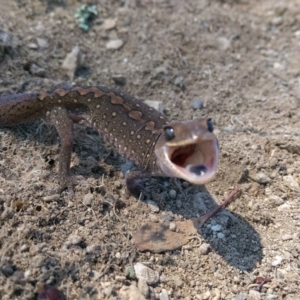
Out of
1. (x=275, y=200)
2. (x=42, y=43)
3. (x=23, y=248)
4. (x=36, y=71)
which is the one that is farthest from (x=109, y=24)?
(x=23, y=248)

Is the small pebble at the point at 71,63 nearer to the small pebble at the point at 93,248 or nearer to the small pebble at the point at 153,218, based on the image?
the small pebble at the point at 153,218

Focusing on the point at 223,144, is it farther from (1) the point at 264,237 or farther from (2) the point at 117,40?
(2) the point at 117,40

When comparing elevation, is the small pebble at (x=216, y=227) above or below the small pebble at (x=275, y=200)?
below

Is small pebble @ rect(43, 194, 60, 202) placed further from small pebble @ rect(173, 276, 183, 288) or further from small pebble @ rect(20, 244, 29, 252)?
small pebble @ rect(173, 276, 183, 288)

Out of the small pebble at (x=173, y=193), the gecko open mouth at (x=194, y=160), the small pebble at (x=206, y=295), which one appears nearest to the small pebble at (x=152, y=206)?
the small pebble at (x=173, y=193)

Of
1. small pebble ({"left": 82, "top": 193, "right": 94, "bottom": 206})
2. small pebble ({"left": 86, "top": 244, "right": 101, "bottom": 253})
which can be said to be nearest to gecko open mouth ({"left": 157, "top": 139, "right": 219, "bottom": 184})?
small pebble ({"left": 82, "top": 193, "right": 94, "bottom": 206})

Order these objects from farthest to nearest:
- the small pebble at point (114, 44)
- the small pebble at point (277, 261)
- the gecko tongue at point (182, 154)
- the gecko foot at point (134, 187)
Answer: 1. the small pebble at point (114, 44)
2. the gecko foot at point (134, 187)
3. the small pebble at point (277, 261)
4. the gecko tongue at point (182, 154)

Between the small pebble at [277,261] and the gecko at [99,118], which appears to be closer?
the small pebble at [277,261]

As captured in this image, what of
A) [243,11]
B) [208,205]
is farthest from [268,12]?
[208,205]
